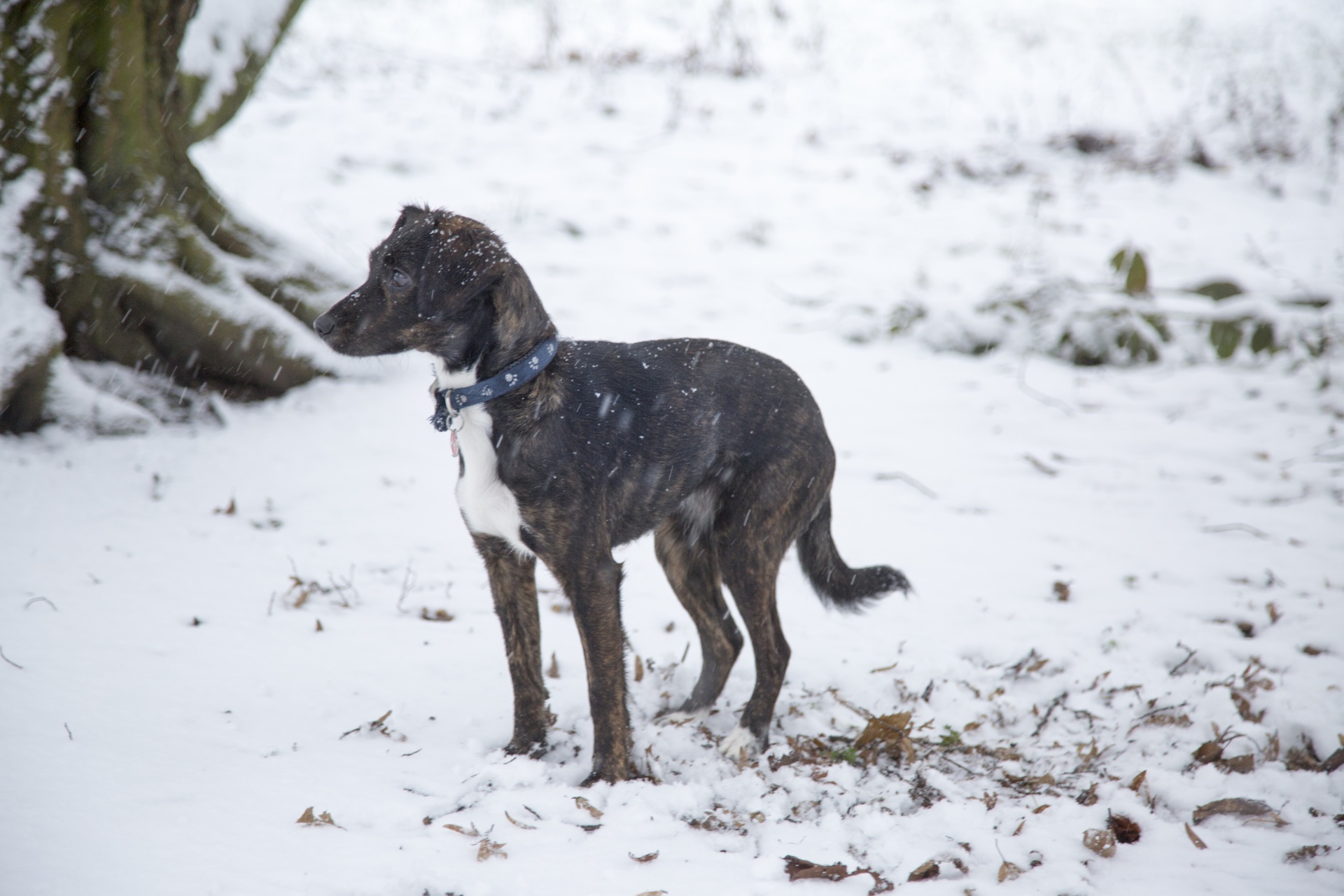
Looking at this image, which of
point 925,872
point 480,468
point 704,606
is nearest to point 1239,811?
point 925,872

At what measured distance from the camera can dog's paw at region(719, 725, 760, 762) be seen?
2.97 m

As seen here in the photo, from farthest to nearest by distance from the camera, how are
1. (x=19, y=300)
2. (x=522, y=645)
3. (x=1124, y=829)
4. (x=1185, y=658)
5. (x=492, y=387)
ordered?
(x=19, y=300), (x=1185, y=658), (x=522, y=645), (x=1124, y=829), (x=492, y=387)

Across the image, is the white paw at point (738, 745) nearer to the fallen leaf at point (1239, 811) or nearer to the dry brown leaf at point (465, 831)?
the dry brown leaf at point (465, 831)

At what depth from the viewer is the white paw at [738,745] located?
2.97 m

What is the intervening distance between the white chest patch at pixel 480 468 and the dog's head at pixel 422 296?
0.41ft

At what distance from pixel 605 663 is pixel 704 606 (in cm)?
69

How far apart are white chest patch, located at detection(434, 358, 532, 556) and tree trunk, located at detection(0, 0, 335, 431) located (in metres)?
3.09

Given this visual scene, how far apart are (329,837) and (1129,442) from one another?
5.67 meters

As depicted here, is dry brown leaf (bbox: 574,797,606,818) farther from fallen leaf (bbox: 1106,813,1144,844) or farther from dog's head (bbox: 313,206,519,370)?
fallen leaf (bbox: 1106,813,1144,844)

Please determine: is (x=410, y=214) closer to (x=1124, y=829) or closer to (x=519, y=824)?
(x=519, y=824)

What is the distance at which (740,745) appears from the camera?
9.87ft

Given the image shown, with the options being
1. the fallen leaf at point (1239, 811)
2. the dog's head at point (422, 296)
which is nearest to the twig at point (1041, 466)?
the fallen leaf at point (1239, 811)

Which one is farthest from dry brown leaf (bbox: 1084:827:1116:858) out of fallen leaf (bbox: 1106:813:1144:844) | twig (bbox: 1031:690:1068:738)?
twig (bbox: 1031:690:1068:738)

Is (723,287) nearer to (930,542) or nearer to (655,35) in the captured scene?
(930,542)
